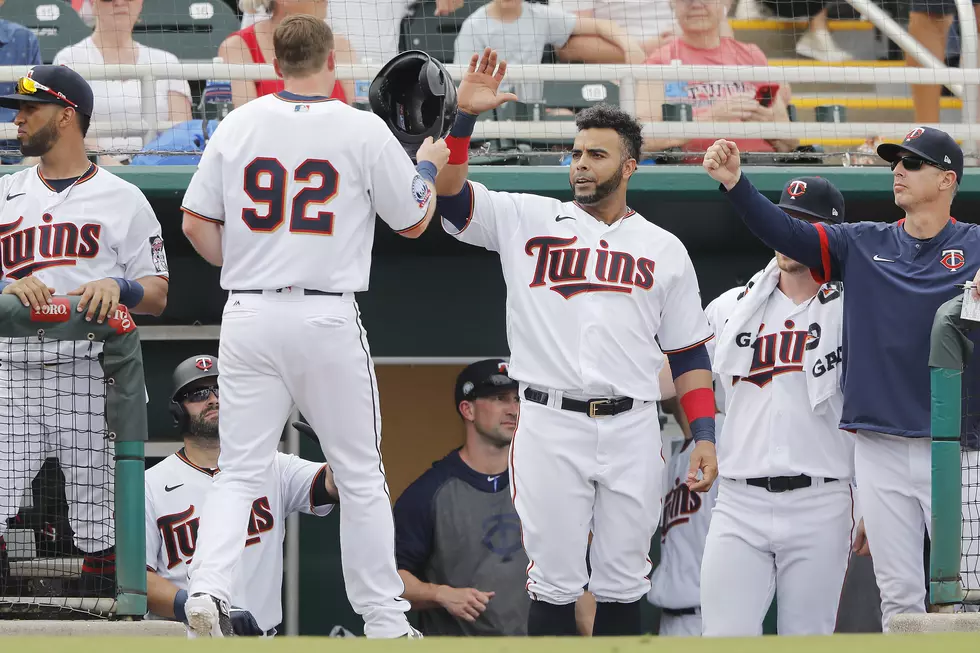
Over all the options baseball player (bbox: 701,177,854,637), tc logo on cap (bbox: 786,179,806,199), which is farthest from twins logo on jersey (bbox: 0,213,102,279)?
tc logo on cap (bbox: 786,179,806,199)

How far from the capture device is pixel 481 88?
4008 mm

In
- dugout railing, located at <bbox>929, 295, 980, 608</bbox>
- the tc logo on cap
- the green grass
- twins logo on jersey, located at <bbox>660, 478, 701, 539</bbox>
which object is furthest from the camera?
twins logo on jersey, located at <bbox>660, 478, 701, 539</bbox>

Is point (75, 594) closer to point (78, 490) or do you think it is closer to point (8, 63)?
point (78, 490)

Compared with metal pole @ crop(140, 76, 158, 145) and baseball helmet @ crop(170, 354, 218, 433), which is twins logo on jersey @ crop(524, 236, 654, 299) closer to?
baseball helmet @ crop(170, 354, 218, 433)

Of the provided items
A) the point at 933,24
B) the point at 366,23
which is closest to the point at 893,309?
the point at 366,23

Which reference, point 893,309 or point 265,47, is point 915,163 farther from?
point 265,47

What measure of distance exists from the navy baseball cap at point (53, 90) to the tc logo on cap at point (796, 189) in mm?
2474

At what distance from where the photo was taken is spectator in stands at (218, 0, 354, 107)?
5594mm

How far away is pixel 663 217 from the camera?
5.61 m

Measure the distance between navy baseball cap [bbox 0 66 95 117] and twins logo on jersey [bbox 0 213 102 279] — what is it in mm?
396

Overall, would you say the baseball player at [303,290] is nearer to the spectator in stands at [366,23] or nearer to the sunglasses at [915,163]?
the sunglasses at [915,163]

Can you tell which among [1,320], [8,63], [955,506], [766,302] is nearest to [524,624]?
[766,302]

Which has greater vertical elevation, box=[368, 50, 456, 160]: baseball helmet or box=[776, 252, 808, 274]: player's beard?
box=[368, 50, 456, 160]: baseball helmet

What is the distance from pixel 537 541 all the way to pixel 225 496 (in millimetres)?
984
